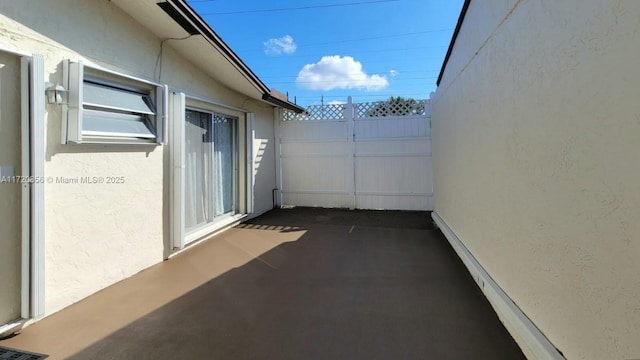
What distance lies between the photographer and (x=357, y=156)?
9180mm

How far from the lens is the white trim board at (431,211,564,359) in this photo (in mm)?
2125

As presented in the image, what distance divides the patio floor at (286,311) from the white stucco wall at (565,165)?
0.64 meters

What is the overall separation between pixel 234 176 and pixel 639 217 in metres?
6.82

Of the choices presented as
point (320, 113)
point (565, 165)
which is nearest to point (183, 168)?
point (565, 165)

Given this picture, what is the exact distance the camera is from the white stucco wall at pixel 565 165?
137cm

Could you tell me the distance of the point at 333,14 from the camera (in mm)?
12031

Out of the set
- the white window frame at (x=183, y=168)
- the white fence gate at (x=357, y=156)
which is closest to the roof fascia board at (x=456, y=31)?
the white fence gate at (x=357, y=156)

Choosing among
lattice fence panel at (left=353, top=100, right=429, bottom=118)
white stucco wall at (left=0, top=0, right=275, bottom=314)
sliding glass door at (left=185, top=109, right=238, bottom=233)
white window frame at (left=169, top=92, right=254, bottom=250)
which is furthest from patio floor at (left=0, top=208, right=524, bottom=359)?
lattice fence panel at (left=353, top=100, right=429, bottom=118)

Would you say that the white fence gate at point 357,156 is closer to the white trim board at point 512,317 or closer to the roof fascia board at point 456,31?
the roof fascia board at point 456,31

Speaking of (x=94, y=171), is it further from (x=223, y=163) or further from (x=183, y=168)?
(x=223, y=163)

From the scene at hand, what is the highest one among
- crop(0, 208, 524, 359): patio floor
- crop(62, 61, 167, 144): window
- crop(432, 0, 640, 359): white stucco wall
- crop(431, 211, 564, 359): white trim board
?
crop(62, 61, 167, 144): window

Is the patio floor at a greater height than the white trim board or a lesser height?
lesser

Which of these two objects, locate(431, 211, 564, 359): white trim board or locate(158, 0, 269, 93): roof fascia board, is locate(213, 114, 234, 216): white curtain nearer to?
locate(158, 0, 269, 93): roof fascia board

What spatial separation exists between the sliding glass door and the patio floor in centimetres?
90
